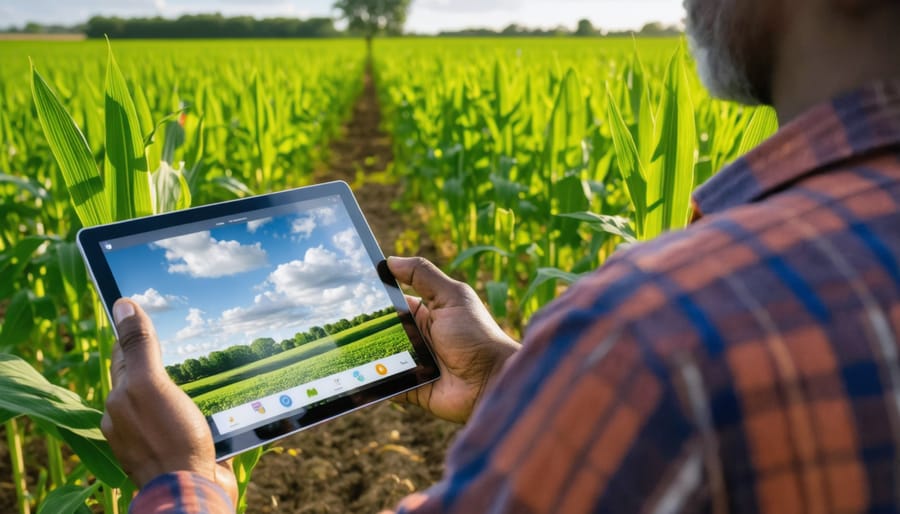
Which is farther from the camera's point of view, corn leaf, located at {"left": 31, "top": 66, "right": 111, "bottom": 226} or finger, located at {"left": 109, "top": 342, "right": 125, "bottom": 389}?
corn leaf, located at {"left": 31, "top": 66, "right": 111, "bottom": 226}

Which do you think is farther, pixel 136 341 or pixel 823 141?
pixel 136 341

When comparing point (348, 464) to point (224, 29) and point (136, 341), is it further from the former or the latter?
point (224, 29)

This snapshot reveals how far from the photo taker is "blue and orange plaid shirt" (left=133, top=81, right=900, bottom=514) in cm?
50

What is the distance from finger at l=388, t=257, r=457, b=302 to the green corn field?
562 millimetres

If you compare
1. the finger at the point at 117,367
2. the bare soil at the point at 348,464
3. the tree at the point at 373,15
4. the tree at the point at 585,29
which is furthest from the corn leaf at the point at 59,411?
the tree at the point at 373,15

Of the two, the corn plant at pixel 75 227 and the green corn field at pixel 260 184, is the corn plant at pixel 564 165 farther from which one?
the corn plant at pixel 75 227

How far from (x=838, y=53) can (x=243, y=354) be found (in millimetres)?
944

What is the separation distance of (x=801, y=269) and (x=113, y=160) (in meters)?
1.40

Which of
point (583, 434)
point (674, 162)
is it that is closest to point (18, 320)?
point (674, 162)

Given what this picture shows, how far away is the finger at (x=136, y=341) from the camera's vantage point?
1.08 m

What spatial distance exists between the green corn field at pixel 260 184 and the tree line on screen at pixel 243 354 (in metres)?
0.33

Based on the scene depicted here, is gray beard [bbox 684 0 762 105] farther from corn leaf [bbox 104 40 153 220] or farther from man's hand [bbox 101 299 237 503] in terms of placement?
corn leaf [bbox 104 40 153 220]

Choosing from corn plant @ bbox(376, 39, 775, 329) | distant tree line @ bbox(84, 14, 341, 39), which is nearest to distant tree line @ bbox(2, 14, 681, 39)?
distant tree line @ bbox(84, 14, 341, 39)

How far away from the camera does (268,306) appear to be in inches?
50.9
